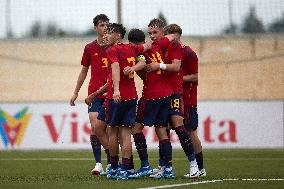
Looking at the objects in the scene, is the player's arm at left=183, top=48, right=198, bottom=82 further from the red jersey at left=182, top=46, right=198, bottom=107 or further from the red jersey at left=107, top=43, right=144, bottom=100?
the red jersey at left=107, top=43, right=144, bottom=100

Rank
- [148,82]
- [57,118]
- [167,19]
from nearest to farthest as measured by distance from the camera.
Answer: [148,82] < [57,118] < [167,19]

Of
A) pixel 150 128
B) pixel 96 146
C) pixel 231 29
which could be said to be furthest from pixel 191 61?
pixel 231 29

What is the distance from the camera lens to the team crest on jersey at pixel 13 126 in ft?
76.6

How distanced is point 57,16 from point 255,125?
10.1 metres

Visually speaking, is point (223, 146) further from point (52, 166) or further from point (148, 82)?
point (148, 82)

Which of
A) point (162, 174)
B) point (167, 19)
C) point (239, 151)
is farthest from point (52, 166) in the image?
point (167, 19)

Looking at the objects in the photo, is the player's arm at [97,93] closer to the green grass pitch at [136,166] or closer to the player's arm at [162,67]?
the green grass pitch at [136,166]

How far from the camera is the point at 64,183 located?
40.6 ft

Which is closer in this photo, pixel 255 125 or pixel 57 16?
pixel 255 125

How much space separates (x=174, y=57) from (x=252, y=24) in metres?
17.5

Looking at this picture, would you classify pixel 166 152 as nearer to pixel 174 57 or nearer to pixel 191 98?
pixel 191 98

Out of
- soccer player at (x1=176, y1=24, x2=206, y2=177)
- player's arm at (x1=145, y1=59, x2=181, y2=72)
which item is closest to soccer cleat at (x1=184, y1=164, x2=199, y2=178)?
soccer player at (x1=176, y1=24, x2=206, y2=177)

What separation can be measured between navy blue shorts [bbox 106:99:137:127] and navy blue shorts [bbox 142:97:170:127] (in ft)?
0.70

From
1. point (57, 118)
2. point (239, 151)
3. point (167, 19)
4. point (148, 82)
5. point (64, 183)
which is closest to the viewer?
point (64, 183)
